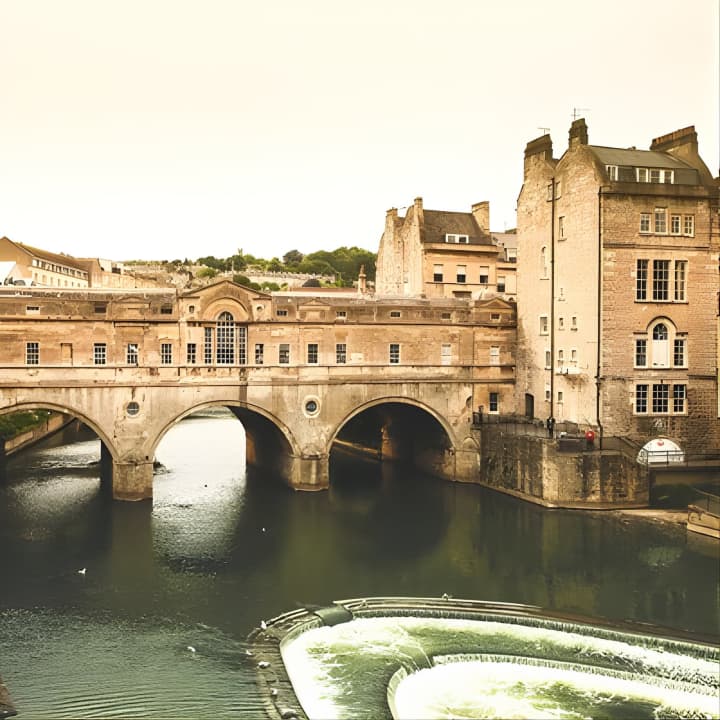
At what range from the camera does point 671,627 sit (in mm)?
26141

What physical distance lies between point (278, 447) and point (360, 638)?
23063mm

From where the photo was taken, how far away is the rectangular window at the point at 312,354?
45.3 meters

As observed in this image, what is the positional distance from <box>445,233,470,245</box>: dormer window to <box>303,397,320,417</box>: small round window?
20734 mm

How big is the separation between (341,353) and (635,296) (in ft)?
49.8

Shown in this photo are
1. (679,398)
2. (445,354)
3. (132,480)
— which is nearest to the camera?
(132,480)

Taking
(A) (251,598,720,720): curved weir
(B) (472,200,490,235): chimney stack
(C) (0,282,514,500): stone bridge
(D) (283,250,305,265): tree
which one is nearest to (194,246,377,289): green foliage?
(D) (283,250,305,265): tree

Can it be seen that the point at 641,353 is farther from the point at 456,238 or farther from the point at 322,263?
the point at 322,263

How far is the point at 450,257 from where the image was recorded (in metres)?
59.9

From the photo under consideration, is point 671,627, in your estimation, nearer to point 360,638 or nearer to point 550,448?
point 360,638

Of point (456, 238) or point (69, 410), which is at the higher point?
point (456, 238)

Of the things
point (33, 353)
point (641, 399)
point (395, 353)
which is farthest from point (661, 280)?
point (33, 353)

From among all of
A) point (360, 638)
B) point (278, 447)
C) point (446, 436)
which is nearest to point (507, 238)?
point (446, 436)

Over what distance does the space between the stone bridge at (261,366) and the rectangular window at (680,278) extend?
31.4 feet

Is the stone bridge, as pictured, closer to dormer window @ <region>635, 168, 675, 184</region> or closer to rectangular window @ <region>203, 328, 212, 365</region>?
rectangular window @ <region>203, 328, 212, 365</region>
